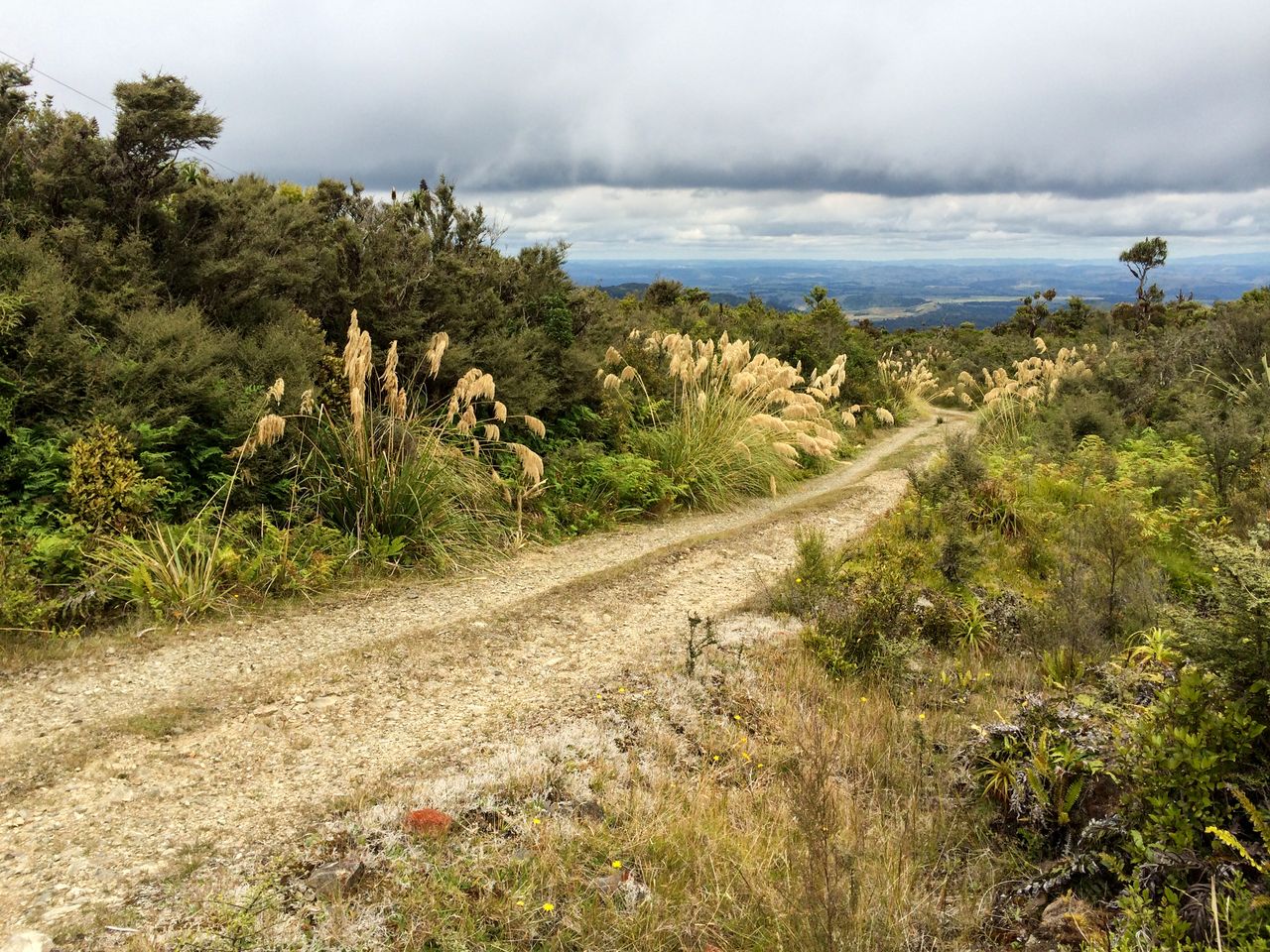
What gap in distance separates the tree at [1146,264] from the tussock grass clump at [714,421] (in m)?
28.2

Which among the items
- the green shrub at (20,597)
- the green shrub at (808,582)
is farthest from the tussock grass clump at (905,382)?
the green shrub at (20,597)

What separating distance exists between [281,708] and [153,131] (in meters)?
6.06

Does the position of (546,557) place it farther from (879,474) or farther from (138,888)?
(879,474)

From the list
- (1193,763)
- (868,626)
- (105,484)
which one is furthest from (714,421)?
(1193,763)

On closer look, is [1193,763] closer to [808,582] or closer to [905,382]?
[808,582]

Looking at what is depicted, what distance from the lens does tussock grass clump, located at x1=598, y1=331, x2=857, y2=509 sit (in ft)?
34.1

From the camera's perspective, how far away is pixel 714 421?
36.4 ft

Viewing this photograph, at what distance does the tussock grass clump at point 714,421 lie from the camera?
34.1ft

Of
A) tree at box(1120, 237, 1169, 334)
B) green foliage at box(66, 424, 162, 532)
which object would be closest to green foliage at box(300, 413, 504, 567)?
green foliage at box(66, 424, 162, 532)

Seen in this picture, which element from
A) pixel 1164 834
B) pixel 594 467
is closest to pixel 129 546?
pixel 594 467

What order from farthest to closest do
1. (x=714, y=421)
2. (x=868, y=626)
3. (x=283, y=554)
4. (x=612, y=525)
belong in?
(x=714, y=421) → (x=612, y=525) → (x=283, y=554) → (x=868, y=626)

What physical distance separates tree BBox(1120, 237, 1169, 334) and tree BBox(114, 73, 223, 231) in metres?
35.6

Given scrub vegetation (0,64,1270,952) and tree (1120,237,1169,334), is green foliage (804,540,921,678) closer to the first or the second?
scrub vegetation (0,64,1270,952)

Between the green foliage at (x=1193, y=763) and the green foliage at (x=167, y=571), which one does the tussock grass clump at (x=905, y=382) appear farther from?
the green foliage at (x=1193, y=763)
